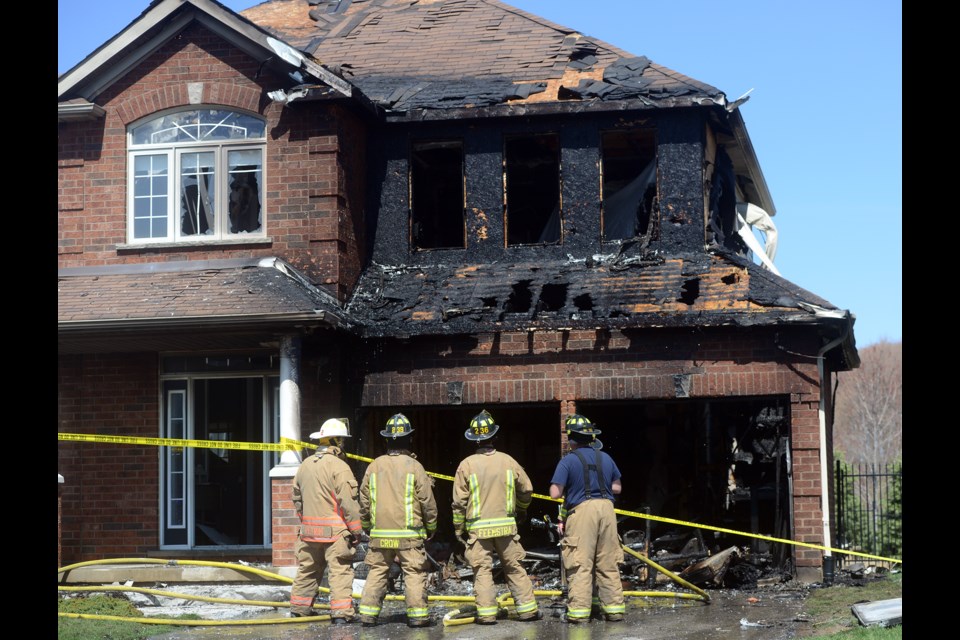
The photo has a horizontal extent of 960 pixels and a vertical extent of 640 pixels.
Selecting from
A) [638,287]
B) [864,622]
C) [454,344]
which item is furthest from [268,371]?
[864,622]

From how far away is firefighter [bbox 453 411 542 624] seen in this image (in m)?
11.0

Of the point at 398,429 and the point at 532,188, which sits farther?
the point at 532,188

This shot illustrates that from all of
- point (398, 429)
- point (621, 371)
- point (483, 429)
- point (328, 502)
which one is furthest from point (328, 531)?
point (621, 371)

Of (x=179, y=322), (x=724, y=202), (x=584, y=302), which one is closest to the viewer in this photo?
(x=179, y=322)

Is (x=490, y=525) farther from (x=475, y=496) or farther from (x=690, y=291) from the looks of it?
(x=690, y=291)

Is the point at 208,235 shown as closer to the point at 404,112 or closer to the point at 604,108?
the point at 404,112

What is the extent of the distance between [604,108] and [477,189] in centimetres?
190

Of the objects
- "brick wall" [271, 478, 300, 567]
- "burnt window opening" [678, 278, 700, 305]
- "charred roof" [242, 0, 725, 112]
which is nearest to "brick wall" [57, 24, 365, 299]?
"charred roof" [242, 0, 725, 112]

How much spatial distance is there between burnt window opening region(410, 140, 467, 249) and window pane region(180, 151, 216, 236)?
281cm

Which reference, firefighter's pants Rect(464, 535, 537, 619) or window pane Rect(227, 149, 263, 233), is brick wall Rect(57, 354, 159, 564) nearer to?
window pane Rect(227, 149, 263, 233)

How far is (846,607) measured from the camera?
11.6 m

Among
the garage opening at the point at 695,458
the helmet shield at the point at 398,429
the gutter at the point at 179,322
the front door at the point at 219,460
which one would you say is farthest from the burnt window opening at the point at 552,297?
the helmet shield at the point at 398,429

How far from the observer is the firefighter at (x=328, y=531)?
11.2m

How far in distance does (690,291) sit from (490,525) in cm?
464
